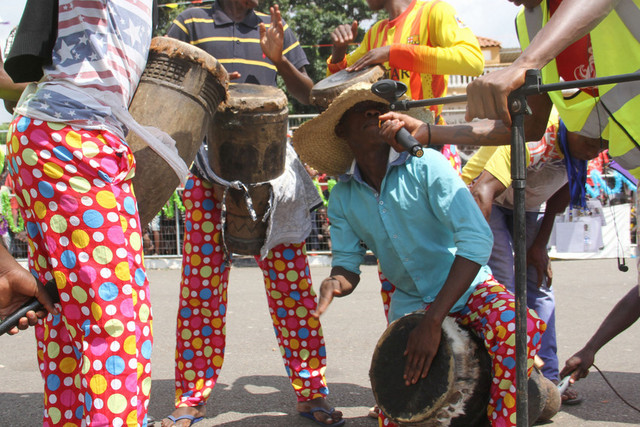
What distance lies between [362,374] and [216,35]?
2235 millimetres

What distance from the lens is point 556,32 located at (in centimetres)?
197

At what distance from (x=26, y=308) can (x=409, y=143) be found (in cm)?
140

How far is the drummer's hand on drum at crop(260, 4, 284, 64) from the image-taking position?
140 inches

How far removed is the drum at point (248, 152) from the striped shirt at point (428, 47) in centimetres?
64

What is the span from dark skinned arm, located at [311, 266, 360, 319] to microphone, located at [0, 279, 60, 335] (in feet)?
3.12

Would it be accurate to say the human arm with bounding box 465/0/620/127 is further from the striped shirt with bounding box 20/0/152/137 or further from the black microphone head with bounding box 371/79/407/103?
the striped shirt with bounding box 20/0/152/137

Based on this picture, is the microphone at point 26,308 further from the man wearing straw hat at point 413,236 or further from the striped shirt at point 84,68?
the man wearing straw hat at point 413,236

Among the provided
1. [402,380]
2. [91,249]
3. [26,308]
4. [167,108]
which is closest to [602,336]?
[402,380]

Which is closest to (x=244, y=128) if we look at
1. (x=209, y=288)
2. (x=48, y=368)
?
(x=209, y=288)

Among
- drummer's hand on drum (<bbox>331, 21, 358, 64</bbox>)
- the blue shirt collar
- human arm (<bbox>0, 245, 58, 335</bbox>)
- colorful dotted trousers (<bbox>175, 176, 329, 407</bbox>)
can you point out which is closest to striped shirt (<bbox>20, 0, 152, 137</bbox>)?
human arm (<bbox>0, 245, 58, 335</bbox>)

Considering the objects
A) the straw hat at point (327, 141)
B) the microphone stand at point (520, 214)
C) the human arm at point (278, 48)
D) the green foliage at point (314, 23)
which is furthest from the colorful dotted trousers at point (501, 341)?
the green foliage at point (314, 23)

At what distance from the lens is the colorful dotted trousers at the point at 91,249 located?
2287mm

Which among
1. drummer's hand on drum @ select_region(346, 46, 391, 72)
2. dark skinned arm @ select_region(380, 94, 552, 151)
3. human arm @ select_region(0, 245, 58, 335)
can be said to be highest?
drummer's hand on drum @ select_region(346, 46, 391, 72)

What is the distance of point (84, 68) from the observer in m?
2.37
